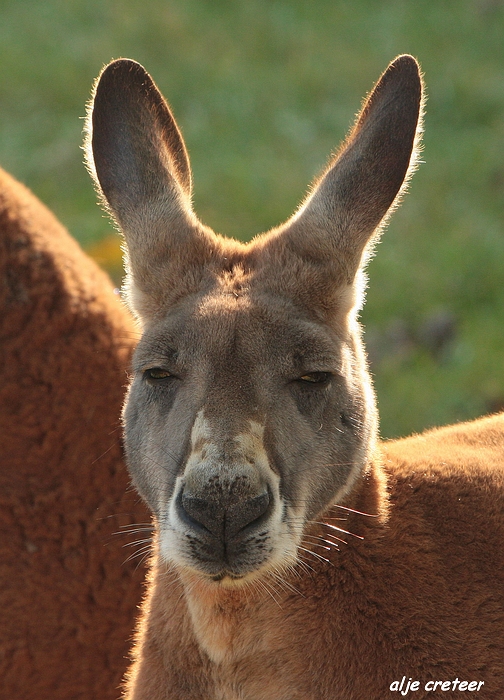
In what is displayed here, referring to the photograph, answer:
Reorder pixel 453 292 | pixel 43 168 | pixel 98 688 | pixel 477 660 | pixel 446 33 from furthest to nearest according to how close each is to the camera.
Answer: pixel 446 33
pixel 43 168
pixel 453 292
pixel 98 688
pixel 477 660

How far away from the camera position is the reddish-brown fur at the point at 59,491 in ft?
16.1

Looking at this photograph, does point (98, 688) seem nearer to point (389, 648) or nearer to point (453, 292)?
point (389, 648)

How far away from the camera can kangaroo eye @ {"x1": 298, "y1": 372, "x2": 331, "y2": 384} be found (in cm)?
393

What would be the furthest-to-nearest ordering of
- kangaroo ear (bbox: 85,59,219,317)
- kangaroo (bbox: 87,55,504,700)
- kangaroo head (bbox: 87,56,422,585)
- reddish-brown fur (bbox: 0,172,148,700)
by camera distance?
reddish-brown fur (bbox: 0,172,148,700)
kangaroo ear (bbox: 85,59,219,317)
kangaroo (bbox: 87,55,504,700)
kangaroo head (bbox: 87,56,422,585)

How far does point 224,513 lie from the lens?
11.5 feet

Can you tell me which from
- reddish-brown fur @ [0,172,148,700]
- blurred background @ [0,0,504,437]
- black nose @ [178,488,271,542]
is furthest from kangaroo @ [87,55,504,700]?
blurred background @ [0,0,504,437]

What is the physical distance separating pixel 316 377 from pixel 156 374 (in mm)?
599

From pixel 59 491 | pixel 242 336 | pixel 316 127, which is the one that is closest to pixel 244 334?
pixel 242 336

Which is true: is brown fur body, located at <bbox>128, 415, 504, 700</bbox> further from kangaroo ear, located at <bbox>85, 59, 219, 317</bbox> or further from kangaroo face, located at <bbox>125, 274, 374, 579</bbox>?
kangaroo ear, located at <bbox>85, 59, 219, 317</bbox>

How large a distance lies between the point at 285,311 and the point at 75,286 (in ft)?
5.39

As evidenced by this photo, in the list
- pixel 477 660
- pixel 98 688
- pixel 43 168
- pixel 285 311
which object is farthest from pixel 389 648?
pixel 43 168

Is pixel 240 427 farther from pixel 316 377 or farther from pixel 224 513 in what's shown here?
pixel 316 377

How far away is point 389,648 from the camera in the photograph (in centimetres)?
392

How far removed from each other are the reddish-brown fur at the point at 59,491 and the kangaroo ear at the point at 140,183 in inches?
29.7
